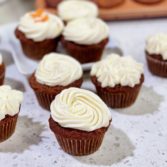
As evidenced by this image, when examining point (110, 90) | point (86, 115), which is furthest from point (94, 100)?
point (110, 90)

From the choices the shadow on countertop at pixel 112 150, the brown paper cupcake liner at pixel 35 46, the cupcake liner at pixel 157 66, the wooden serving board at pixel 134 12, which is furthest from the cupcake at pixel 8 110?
the wooden serving board at pixel 134 12

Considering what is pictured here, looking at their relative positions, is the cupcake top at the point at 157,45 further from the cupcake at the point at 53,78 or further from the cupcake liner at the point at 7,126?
the cupcake liner at the point at 7,126

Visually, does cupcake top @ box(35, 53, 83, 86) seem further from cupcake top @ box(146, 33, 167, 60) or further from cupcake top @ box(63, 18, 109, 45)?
cupcake top @ box(146, 33, 167, 60)

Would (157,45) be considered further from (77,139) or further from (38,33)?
(77,139)

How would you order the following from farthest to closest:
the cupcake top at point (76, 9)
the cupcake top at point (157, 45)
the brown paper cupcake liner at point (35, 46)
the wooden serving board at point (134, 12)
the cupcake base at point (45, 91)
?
1. the wooden serving board at point (134, 12)
2. the cupcake top at point (76, 9)
3. the brown paper cupcake liner at point (35, 46)
4. the cupcake top at point (157, 45)
5. the cupcake base at point (45, 91)

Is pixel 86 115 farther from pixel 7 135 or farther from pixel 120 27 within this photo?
pixel 120 27

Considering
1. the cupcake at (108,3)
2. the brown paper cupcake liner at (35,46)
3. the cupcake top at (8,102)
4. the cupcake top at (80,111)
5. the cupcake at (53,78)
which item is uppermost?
the cupcake top at (8,102)
